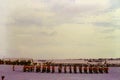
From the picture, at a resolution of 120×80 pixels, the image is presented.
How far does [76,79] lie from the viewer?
59.8 meters

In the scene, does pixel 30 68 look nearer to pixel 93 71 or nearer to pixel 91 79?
pixel 93 71

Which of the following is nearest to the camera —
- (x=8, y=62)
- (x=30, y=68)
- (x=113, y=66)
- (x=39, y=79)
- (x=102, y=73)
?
(x=39, y=79)

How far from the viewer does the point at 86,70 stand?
257 feet

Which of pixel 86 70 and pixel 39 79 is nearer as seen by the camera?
pixel 39 79

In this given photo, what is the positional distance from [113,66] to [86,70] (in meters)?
68.8

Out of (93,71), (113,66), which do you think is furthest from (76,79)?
(113,66)

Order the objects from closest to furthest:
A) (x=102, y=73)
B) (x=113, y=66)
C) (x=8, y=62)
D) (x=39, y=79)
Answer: (x=39, y=79) < (x=102, y=73) < (x=113, y=66) < (x=8, y=62)

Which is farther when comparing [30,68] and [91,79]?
[30,68]

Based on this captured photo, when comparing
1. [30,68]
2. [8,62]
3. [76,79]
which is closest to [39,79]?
[76,79]

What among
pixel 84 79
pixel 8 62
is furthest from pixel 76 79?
pixel 8 62

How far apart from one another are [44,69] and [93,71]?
A: 1215 centimetres

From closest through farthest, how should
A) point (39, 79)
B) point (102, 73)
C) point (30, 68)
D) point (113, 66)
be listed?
point (39, 79) → point (102, 73) → point (30, 68) → point (113, 66)

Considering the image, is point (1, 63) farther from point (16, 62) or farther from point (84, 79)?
point (84, 79)

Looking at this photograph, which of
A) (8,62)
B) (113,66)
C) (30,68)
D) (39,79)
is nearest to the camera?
(39,79)
